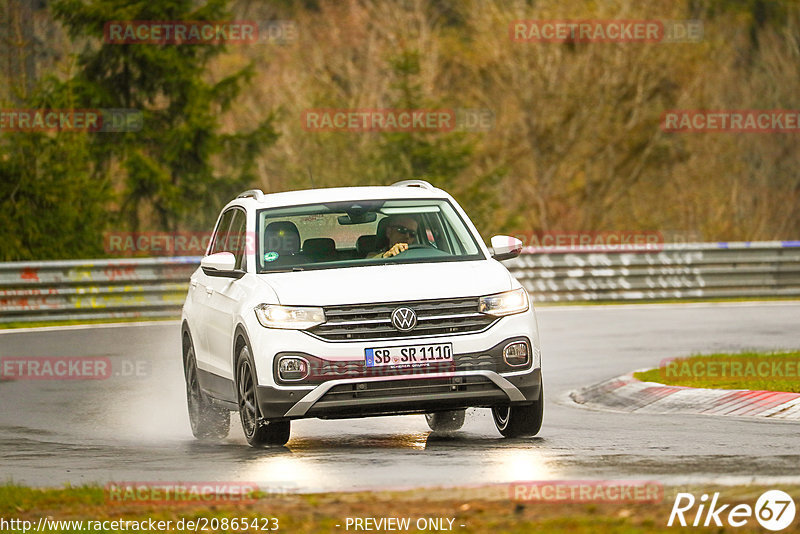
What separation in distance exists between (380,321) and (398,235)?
1.39m


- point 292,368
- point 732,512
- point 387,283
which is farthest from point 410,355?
point 732,512

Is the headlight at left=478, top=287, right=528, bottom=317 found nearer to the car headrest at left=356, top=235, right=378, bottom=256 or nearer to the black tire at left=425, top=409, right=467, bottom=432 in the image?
the car headrest at left=356, top=235, right=378, bottom=256

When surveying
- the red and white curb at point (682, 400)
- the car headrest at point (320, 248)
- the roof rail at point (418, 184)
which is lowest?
the red and white curb at point (682, 400)

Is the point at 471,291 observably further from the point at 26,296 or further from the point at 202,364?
the point at 26,296

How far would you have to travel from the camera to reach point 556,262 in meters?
27.7

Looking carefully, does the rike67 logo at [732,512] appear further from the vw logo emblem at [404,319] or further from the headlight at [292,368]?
the headlight at [292,368]

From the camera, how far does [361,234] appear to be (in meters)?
11.2

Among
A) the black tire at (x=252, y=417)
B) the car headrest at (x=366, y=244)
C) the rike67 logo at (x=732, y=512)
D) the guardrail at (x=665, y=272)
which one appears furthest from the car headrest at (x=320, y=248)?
the guardrail at (x=665, y=272)

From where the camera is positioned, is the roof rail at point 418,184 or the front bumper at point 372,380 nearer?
the front bumper at point 372,380

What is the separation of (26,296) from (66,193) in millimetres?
4207

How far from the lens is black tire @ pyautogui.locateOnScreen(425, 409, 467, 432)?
12.2 meters

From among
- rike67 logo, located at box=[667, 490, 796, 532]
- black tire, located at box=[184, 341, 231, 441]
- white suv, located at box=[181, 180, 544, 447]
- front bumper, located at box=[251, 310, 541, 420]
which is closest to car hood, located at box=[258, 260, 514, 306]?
white suv, located at box=[181, 180, 544, 447]

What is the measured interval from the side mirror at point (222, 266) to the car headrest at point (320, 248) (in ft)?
1.64

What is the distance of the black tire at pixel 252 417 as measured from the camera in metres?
10.2
